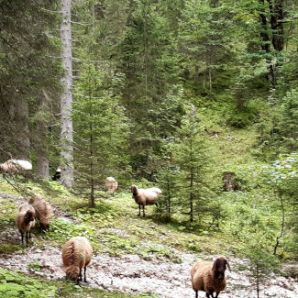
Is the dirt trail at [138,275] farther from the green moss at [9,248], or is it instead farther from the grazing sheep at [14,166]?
the grazing sheep at [14,166]

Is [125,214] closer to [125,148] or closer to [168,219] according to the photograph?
[168,219]

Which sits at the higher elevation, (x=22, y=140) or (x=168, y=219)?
(x=22, y=140)

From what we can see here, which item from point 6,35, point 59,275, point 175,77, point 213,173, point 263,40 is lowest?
point 59,275

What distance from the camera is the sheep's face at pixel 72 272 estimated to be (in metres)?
9.26

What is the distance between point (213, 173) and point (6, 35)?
29.7 ft

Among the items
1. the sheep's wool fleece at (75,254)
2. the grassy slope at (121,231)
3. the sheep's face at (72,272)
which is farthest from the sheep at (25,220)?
the sheep's face at (72,272)

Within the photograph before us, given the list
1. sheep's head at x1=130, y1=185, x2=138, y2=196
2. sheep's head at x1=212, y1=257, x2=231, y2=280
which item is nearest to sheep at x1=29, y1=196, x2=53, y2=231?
sheep's head at x1=130, y1=185, x2=138, y2=196

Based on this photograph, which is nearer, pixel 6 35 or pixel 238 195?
pixel 6 35

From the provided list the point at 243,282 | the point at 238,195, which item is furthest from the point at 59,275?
the point at 238,195

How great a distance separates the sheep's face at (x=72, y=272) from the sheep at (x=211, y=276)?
8.43 feet

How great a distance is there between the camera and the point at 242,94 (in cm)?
3422

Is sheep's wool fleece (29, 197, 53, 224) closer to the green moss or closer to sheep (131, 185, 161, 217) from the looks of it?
the green moss

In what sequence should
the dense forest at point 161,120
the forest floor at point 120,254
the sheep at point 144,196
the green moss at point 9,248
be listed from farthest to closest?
1. the sheep at point 144,196
2. the green moss at point 9,248
3. the dense forest at point 161,120
4. the forest floor at point 120,254

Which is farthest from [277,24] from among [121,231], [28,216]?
[28,216]
